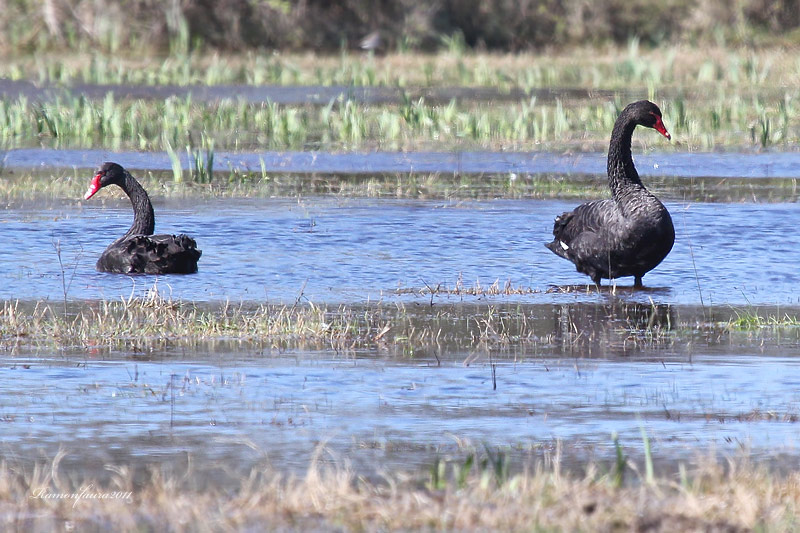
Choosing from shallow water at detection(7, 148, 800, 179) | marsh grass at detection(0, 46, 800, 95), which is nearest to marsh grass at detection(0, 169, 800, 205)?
shallow water at detection(7, 148, 800, 179)

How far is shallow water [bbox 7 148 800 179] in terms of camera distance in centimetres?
1884

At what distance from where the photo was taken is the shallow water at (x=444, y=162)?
742 inches

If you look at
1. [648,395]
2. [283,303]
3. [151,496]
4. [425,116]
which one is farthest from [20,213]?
[151,496]

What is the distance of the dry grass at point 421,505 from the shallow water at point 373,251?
4.59 metres

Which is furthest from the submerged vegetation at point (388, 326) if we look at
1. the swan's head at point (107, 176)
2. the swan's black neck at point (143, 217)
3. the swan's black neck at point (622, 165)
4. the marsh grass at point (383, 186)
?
the marsh grass at point (383, 186)

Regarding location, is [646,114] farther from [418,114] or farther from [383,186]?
[418,114]

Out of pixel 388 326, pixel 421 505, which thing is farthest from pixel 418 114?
pixel 421 505

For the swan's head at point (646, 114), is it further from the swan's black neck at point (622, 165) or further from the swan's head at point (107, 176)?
the swan's head at point (107, 176)

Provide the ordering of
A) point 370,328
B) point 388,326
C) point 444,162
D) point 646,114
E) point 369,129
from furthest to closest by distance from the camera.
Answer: point 369,129 → point 444,162 → point 646,114 → point 370,328 → point 388,326

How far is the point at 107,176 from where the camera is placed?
13.5m

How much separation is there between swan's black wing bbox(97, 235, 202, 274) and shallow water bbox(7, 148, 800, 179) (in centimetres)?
694

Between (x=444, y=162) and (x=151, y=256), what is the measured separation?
29.2 feet

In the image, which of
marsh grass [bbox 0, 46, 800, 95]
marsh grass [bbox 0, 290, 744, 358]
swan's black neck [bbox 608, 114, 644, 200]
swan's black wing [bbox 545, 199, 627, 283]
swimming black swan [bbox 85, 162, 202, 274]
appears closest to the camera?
marsh grass [bbox 0, 290, 744, 358]

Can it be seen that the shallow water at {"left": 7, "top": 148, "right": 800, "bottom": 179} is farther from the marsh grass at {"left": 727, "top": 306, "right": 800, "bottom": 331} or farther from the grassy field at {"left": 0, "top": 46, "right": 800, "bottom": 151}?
the marsh grass at {"left": 727, "top": 306, "right": 800, "bottom": 331}
